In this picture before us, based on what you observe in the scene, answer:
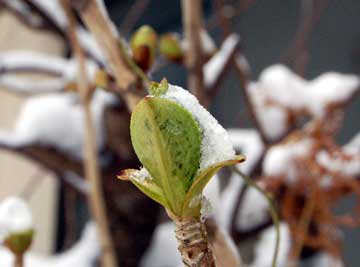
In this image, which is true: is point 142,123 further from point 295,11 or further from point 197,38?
point 295,11

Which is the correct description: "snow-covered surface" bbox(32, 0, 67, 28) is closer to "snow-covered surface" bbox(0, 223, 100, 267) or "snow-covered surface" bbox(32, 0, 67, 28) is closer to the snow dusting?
the snow dusting

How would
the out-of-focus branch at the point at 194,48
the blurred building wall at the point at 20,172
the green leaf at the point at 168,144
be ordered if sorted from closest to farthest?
the green leaf at the point at 168,144 → the out-of-focus branch at the point at 194,48 → the blurred building wall at the point at 20,172

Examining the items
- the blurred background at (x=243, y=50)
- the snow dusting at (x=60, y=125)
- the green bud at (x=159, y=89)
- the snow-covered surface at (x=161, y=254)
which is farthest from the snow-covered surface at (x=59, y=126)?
the green bud at (x=159, y=89)

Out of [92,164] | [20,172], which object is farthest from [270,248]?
[20,172]

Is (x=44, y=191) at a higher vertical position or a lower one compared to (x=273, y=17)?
lower

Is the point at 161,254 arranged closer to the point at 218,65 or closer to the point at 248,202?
the point at 248,202

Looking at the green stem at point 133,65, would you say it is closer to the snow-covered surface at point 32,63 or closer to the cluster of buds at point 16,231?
the cluster of buds at point 16,231

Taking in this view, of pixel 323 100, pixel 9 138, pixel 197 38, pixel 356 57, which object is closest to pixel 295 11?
pixel 356 57
